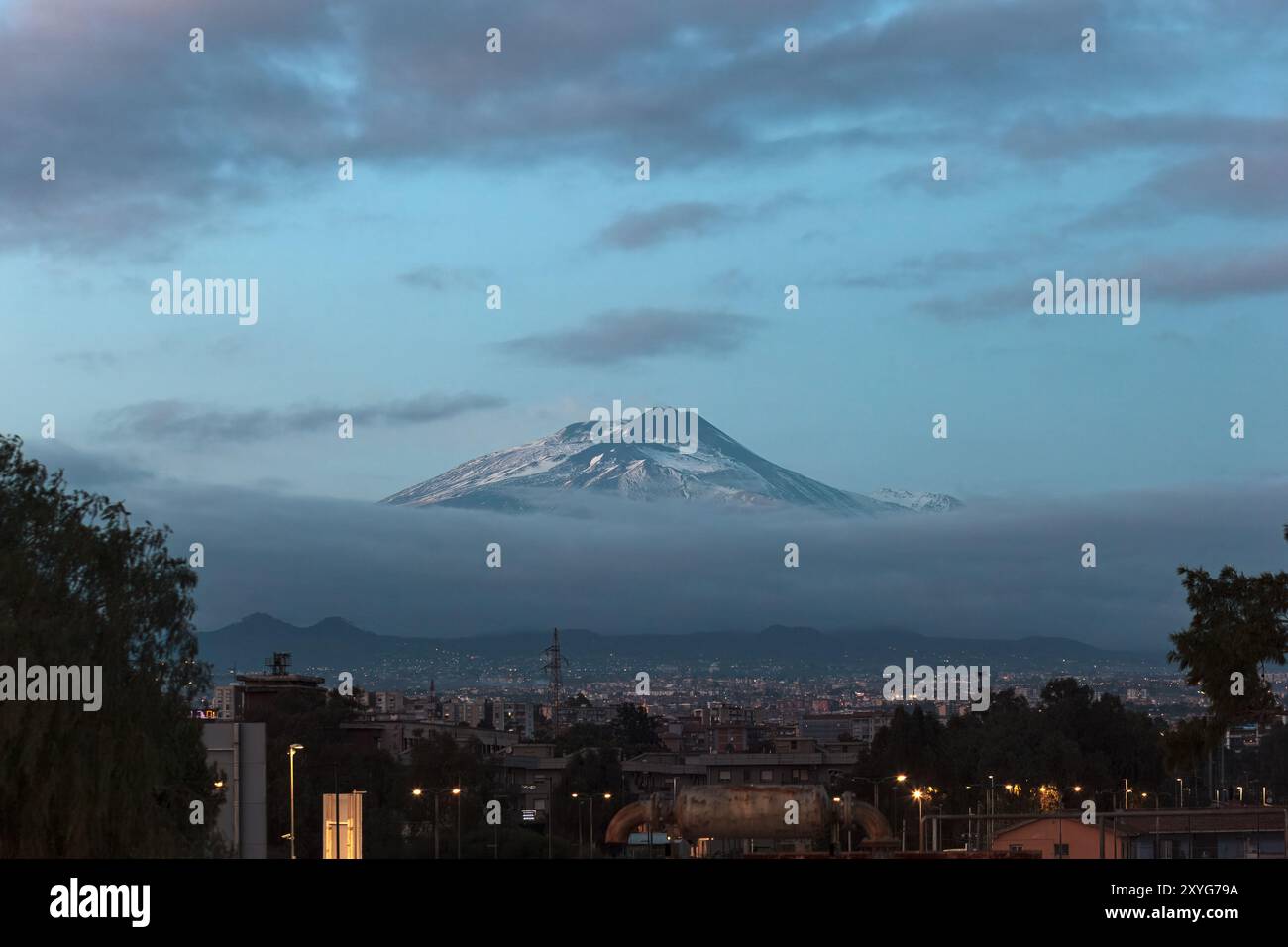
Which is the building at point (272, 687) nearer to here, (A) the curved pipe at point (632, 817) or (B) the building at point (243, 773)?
(B) the building at point (243, 773)

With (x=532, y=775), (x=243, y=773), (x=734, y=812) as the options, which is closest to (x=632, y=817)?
(x=734, y=812)

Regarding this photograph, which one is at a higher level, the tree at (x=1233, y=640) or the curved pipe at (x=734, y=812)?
the tree at (x=1233, y=640)

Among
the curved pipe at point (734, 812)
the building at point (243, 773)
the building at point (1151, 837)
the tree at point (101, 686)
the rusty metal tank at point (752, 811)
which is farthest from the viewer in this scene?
the building at point (1151, 837)

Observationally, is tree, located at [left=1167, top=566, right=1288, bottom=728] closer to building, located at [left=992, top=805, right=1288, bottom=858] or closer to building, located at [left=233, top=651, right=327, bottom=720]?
building, located at [left=992, top=805, right=1288, bottom=858]

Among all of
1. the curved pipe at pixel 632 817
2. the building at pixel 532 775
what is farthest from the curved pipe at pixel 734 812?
the building at pixel 532 775

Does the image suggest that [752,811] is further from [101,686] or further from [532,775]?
[532,775]

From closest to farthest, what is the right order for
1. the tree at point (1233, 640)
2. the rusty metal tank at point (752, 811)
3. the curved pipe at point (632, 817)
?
1. the tree at point (1233, 640)
2. the rusty metal tank at point (752, 811)
3. the curved pipe at point (632, 817)
